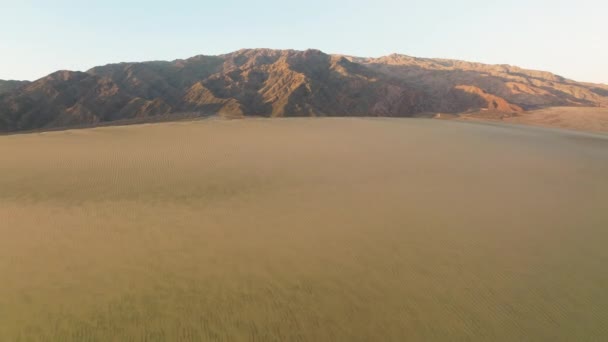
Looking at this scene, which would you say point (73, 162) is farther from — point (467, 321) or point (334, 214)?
point (467, 321)

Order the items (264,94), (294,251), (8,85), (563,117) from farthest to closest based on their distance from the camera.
Result: (8,85), (264,94), (563,117), (294,251)

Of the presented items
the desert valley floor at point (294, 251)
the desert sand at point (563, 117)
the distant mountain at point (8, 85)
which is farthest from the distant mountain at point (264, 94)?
the desert valley floor at point (294, 251)

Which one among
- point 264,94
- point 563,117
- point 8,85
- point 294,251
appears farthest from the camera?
point 8,85

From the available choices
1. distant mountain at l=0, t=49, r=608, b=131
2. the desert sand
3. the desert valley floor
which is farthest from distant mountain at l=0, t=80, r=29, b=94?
the desert sand

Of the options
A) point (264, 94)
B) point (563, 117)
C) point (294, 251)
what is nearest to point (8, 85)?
point (264, 94)

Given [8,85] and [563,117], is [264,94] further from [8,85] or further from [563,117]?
[8,85]

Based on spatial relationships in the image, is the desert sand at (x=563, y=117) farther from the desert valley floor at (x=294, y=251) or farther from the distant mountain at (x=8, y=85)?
the distant mountain at (x=8, y=85)
